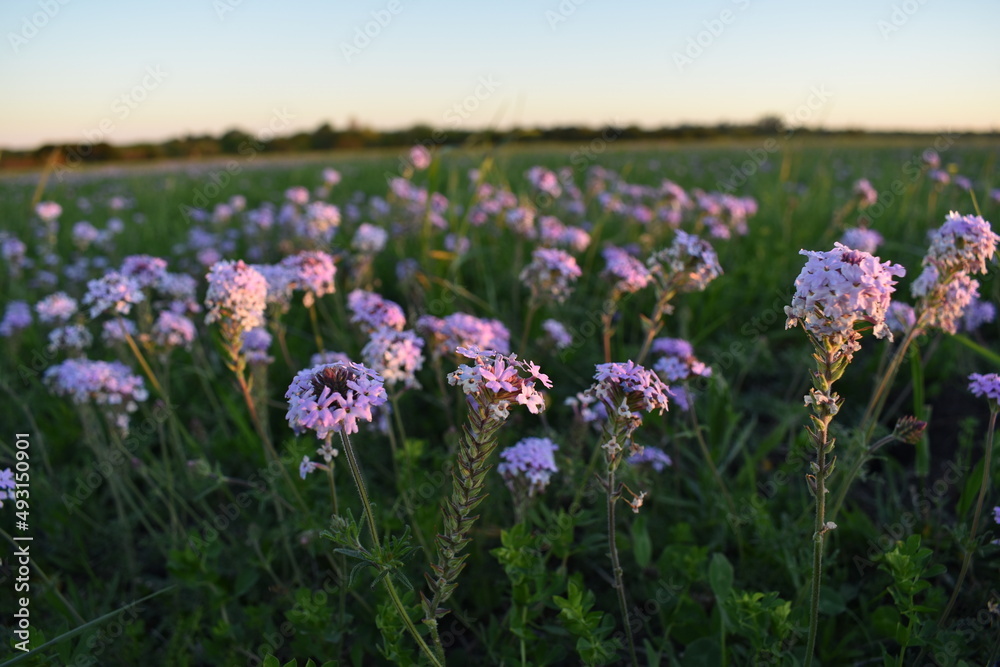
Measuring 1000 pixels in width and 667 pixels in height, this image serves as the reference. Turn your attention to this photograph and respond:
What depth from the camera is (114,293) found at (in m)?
2.88

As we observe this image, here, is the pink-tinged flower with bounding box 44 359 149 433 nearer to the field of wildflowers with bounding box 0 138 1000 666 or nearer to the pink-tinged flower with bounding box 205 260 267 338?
the field of wildflowers with bounding box 0 138 1000 666

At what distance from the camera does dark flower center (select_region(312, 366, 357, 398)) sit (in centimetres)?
173

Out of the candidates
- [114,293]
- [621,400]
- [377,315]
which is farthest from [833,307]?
[114,293]

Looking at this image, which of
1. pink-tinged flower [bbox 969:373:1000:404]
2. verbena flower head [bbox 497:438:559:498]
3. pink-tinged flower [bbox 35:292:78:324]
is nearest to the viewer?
pink-tinged flower [bbox 969:373:1000:404]

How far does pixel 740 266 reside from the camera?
5.47 meters

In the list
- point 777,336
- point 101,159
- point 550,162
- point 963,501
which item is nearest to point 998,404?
point 963,501

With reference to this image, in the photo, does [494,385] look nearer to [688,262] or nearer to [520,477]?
[520,477]

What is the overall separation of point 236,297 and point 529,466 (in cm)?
135

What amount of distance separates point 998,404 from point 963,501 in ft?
2.73

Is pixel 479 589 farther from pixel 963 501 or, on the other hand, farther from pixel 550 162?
pixel 550 162

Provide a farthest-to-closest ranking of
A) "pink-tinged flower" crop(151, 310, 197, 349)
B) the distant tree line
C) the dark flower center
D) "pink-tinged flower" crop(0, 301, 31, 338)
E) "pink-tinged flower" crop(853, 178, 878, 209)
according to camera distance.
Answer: the distant tree line, "pink-tinged flower" crop(853, 178, 878, 209), "pink-tinged flower" crop(0, 301, 31, 338), "pink-tinged flower" crop(151, 310, 197, 349), the dark flower center

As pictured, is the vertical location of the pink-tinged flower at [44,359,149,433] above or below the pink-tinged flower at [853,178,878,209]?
below

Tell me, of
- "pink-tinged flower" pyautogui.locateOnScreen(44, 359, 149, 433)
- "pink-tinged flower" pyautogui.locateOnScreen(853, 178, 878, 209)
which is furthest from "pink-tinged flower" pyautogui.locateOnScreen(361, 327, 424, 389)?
"pink-tinged flower" pyautogui.locateOnScreen(853, 178, 878, 209)

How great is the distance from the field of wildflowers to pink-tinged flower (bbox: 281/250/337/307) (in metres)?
0.02
